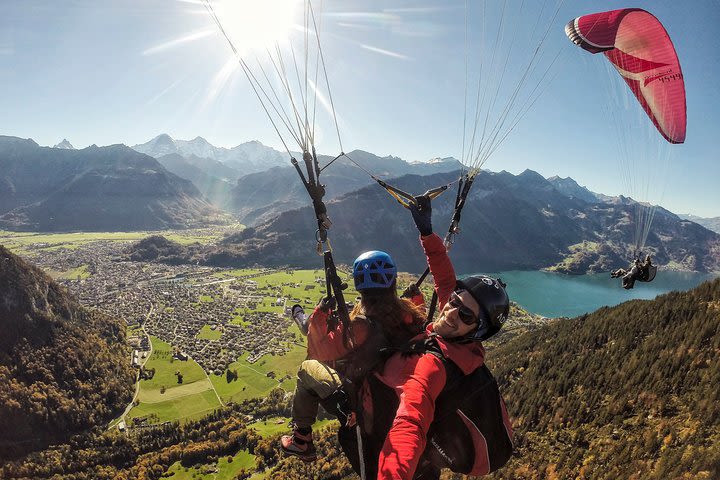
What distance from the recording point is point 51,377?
70938mm

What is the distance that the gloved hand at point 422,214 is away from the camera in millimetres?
5352

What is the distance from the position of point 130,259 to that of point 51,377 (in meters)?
131

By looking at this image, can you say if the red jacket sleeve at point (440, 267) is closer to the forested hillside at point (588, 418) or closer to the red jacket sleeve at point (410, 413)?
the red jacket sleeve at point (410, 413)

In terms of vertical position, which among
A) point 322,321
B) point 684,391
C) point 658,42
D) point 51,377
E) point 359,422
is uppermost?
point 658,42

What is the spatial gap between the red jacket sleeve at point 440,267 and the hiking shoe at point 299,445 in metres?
2.69

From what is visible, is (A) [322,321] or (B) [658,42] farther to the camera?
(B) [658,42]

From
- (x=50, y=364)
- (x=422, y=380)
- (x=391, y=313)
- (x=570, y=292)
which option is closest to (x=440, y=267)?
(x=391, y=313)

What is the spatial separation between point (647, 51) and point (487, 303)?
50.3ft

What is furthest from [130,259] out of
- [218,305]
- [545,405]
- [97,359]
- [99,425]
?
[545,405]

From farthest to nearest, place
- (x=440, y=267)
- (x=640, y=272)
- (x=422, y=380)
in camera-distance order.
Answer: (x=640, y=272) → (x=440, y=267) → (x=422, y=380)

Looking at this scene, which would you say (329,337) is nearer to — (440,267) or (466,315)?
(466,315)

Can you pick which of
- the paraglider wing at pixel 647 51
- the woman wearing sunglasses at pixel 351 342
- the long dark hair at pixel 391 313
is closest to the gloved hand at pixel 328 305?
A: the woman wearing sunglasses at pixel 351 342

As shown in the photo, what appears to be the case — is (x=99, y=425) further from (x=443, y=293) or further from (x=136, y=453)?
(x=443, y=293)

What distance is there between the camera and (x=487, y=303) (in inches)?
146
